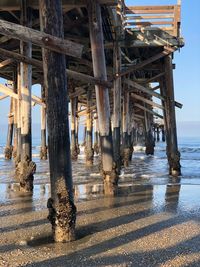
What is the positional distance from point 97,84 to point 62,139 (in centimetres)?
257

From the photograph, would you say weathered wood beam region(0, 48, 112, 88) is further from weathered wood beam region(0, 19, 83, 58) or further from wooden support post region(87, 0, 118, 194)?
weathered wood beam region(0, 19, 83, 58)

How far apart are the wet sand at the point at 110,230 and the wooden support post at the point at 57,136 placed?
21cm

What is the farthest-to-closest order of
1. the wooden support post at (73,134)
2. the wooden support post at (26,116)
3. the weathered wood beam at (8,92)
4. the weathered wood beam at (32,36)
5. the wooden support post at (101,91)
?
the wooden support post at (73,134), the weathered wood beam at (8,92), the wooden support post at (26,116), the wooden support post at (101,91), the weathered wood beam at (32,36)

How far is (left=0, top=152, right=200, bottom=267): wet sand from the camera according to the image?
11.4 ft

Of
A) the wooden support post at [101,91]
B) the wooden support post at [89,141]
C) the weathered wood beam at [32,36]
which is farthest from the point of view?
the wooden support post at [89,141]

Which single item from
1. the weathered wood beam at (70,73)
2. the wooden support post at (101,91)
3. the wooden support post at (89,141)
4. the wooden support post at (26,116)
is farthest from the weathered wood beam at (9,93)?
the wooden support post at (101,91)

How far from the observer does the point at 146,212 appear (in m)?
5.41

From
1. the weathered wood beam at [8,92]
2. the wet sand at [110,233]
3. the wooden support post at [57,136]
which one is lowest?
the wet sand at [110,233]

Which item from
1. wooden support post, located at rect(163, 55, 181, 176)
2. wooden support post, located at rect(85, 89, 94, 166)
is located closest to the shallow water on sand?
wooden support post, located at rect(163, 55, 181, 176)

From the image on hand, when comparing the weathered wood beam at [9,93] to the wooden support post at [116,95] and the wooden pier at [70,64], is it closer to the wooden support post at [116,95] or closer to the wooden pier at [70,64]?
the wooden pier at [70,64]

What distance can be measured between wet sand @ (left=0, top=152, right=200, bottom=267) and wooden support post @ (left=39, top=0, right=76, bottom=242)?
0.68 ft

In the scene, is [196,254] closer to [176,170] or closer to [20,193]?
[20,193]

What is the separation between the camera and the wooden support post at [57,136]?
4016 millimetres

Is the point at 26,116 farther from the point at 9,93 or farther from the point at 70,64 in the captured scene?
the point at 70,64
